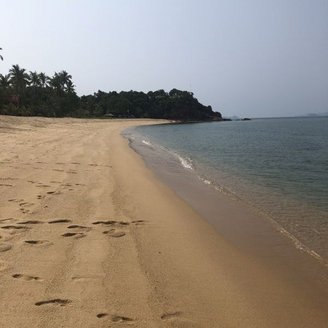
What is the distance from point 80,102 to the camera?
100312mm

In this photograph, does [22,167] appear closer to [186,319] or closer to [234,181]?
[234,181]

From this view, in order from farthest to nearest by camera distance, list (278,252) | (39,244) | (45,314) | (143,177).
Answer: (143,177)
(278,252)
(39,244)
(45,314)

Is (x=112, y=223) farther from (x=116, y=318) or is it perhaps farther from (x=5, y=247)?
(x=116, y=318)

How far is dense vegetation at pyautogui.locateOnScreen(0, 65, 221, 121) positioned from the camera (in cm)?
7175

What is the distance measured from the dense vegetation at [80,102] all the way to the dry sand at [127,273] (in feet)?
188

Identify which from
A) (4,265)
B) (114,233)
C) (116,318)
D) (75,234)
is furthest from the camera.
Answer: (114,233)

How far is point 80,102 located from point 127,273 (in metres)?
100

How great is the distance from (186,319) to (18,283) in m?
1.70

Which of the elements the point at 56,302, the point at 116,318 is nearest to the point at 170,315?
the point at 116,318

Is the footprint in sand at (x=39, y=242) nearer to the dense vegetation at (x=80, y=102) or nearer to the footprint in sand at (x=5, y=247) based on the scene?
the footprint in sand at (x=5, y=247)

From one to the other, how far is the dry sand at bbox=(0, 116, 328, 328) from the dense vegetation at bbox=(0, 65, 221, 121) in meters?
57.3

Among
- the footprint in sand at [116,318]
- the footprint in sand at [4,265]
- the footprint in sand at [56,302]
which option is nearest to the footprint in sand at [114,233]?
the footprint in sand at [4,265]

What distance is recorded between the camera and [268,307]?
374 cm

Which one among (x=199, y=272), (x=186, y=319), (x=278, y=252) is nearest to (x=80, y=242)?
(x=199, y=272)
